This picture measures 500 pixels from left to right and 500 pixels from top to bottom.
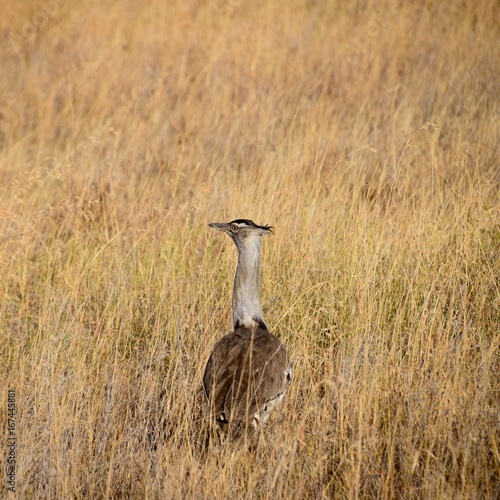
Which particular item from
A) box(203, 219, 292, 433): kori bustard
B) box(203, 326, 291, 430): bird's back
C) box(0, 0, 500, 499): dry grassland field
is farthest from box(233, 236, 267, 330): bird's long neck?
box(0, 0, 500, 499): dry grassland field

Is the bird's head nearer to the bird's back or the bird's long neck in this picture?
the bird's long neck

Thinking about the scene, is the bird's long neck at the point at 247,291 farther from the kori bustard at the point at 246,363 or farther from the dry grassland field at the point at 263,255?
the dry grassland field at the point at 263,255

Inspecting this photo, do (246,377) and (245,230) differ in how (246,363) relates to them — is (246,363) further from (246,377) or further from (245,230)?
(245,230)

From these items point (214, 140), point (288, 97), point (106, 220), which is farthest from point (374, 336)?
point (288, 97)

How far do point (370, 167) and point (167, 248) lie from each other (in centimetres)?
209

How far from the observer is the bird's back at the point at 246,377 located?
3232 mm

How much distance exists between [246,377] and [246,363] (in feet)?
0.20

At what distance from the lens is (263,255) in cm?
477

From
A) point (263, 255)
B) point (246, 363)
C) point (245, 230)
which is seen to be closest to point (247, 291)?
point (245, 230)

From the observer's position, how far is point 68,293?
4.50 meters

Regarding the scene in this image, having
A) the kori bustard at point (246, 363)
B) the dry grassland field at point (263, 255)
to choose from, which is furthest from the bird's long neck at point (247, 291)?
the dry grassland field at point (263, 255)

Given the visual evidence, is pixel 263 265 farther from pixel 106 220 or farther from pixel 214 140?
pixel 214 140

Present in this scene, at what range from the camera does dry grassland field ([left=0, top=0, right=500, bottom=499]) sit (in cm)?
323

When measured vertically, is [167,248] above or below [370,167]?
below
